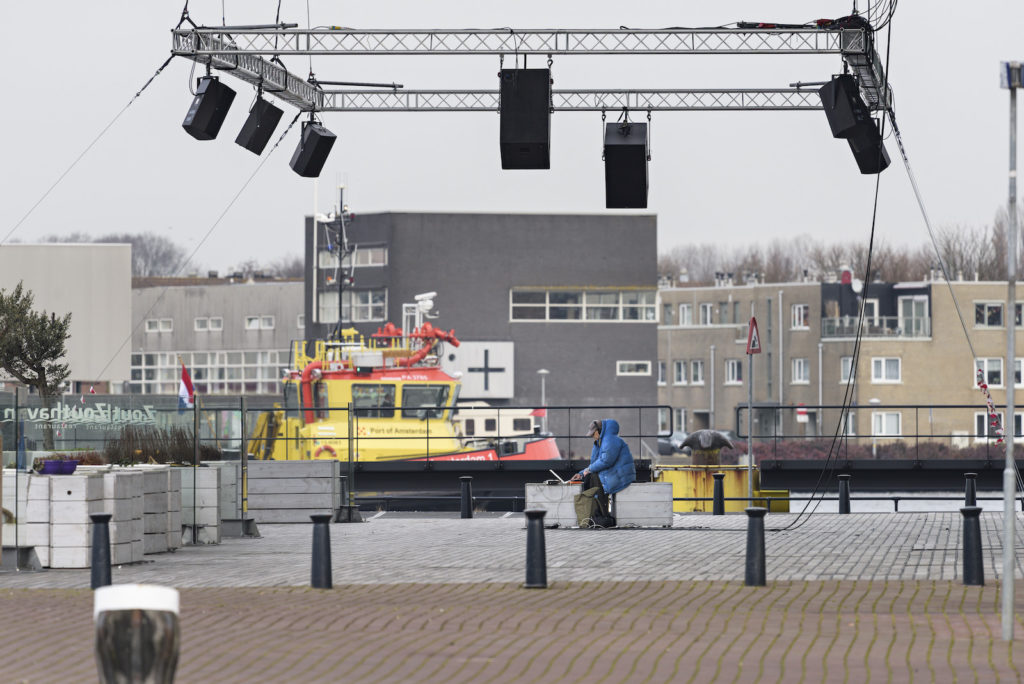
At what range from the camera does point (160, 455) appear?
19797mm

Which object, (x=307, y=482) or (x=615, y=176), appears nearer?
(x=615, y=176)

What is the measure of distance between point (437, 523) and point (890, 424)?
7106 cm

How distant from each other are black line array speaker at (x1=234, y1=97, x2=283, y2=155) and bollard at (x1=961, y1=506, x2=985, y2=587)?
1118 centimetres

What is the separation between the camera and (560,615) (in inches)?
492

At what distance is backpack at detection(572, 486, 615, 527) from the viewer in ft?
72.1

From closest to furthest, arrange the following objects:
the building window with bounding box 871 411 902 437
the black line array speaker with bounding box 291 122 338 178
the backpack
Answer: the backpack < the black line array speaker with bounding box 291 122 338 178 < the building window with bounding box 871 411 902 437

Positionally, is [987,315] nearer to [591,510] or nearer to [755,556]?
[591,510]

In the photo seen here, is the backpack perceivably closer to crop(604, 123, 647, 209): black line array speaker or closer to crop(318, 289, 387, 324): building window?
crop(604, 123, 647, 209): black line array speaker

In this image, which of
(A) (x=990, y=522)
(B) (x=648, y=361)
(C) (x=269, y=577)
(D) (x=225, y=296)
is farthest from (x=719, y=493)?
(D) (x=225, y=296)

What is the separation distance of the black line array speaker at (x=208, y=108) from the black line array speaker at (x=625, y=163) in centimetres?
500

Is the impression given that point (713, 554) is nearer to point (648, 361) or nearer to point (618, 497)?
point (618, 497)

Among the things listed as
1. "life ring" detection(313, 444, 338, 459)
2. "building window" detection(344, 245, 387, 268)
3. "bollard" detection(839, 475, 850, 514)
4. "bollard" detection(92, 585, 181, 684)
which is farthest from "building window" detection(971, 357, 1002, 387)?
"bollard" detection(92, 585, 181, 684)

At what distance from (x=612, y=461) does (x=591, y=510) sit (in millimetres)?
866

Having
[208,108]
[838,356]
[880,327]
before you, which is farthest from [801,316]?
[208,108]
